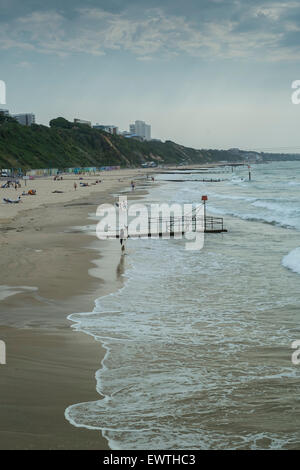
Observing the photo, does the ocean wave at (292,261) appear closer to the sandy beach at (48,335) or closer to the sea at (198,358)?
the sea at (198,358)

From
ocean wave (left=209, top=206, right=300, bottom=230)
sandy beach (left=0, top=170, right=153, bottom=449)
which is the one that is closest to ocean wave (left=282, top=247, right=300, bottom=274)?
→ sandy beach (left=0, top=170, right=153, bottom=449)

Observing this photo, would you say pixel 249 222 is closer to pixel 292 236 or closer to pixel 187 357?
pixel 292 236

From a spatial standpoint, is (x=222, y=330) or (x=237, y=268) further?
(x=237, y=268)

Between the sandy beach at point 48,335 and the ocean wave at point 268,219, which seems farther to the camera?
the ocean wave at point 268,219

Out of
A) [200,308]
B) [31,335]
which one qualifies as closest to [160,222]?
[200,308]

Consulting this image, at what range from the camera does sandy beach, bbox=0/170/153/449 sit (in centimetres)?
595

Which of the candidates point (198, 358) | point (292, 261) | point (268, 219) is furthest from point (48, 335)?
point (268, 219)

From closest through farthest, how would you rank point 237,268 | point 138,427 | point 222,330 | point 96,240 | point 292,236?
1. point 138,427
2. point 222,330
3. point 237,268
4. point 96,240
5. point 292,236

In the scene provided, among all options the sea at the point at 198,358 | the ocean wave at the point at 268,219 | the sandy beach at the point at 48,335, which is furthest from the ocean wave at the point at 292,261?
the ocean wave at the point at 268,219

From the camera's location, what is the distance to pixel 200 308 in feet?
40.0

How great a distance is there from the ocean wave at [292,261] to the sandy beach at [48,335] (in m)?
6.63

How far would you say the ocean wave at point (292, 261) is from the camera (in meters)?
17.1

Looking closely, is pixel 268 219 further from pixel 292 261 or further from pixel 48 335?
pixel 48 335
